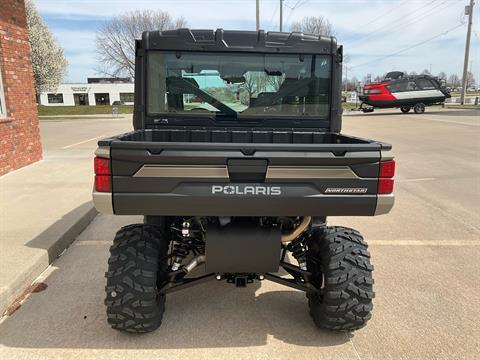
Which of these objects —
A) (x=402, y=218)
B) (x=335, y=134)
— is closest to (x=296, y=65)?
(x=335, y=134)

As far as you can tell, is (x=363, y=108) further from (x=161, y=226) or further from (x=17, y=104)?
(x=161, y=226)

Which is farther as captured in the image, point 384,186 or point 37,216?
point 37,216

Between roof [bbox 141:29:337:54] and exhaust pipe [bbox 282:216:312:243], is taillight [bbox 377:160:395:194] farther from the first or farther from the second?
roof [bbox 141:29:337:54]

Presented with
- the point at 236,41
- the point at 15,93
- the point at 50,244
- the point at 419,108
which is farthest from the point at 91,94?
the point at 236,41

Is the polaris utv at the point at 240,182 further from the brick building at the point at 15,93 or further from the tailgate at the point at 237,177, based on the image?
the brick building at the point at 15,93

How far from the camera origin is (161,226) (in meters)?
3.19

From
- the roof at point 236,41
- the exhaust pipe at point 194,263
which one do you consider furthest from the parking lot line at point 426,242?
the exhaust pipe at point 194,263

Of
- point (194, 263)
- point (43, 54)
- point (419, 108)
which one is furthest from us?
point (43, 54)

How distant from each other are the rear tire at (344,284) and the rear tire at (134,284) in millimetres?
1205

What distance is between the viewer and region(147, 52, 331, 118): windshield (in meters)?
3.83

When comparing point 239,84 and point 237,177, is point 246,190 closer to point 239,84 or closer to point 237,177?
point 237,177

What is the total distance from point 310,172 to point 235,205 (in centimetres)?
52

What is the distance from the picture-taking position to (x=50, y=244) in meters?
4.39

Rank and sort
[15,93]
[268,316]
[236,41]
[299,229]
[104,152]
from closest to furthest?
[104,152]
[299,229]
[268,316]
[236,41]
[15,93]
